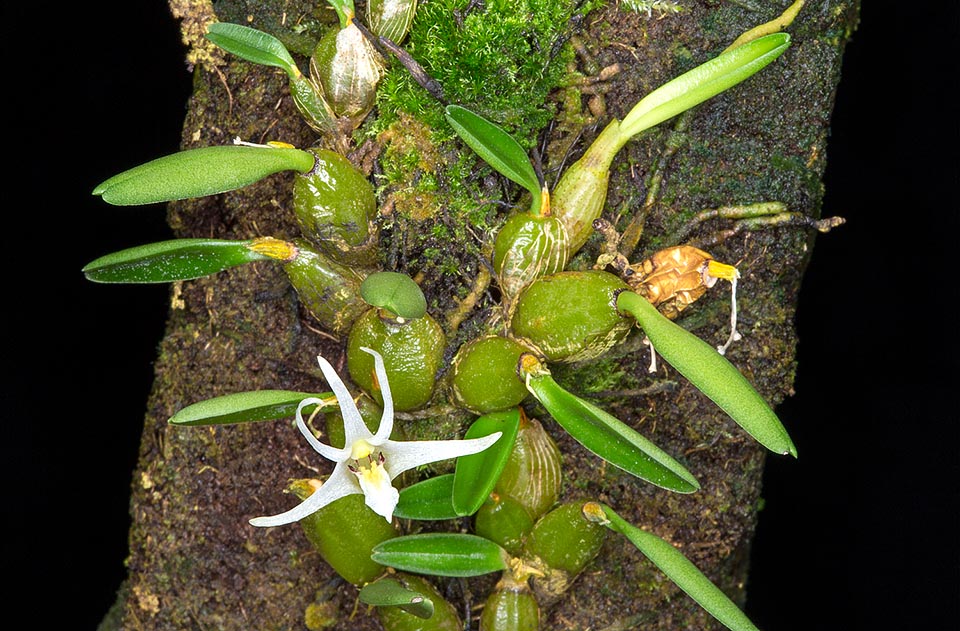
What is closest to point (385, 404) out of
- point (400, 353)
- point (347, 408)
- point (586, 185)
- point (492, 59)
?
point (347, 408)

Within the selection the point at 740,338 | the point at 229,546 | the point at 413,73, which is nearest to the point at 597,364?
the point at 740,338

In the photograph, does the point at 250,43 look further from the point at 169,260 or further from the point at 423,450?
the point at 423,450

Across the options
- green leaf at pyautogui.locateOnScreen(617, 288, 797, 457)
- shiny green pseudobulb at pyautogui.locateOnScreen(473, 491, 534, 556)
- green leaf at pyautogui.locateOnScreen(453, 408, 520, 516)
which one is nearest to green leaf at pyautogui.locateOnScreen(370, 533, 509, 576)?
shiny green pseudobulb at pyautogui.locateOnScreen(473, 491, 534, 556)

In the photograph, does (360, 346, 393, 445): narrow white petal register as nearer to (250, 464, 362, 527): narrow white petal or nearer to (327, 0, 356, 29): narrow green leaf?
(250, 464, 362, 527): narrow white petal

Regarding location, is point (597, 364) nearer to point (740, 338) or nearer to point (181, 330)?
point (740, 338)

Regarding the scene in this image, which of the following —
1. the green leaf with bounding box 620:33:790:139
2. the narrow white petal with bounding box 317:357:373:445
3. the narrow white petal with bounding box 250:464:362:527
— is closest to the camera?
the narrow white petal with bounding box 317:357:373:445

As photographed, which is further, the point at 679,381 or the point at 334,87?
the point at 679,381

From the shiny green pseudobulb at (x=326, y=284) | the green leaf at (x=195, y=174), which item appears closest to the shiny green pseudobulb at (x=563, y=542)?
the shiny green pseudobulb at (x=326, y=284)
